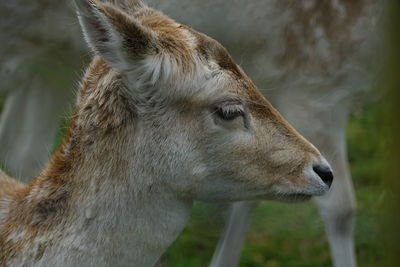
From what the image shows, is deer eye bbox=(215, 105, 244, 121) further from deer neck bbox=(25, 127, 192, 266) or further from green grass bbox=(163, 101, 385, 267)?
green grass bbox=(163, 101, 385, 267)

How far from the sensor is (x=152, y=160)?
340 centimetres

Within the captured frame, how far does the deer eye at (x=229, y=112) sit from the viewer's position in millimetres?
3418

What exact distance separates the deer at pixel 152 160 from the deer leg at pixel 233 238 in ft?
6.43

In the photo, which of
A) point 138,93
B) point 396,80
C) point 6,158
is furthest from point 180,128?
point 6,158

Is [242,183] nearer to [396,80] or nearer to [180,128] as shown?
[180,128]

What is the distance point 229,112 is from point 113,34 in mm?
539

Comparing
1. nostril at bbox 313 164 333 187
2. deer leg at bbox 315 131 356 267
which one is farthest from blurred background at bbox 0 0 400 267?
nostril at bbox 313 164 333 187

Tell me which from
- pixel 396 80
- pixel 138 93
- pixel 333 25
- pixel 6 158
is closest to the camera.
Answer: pixel 396 80

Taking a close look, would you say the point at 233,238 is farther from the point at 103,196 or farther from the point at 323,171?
the point at 103,196

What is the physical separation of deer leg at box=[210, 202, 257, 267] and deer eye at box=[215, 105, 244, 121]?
212 cm

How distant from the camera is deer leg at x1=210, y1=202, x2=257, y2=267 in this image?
214 inches

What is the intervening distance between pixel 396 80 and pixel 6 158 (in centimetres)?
372

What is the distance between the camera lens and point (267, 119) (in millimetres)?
3488

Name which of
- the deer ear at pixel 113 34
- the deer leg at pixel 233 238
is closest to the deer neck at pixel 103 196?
the deer ear at pixel 113 34
